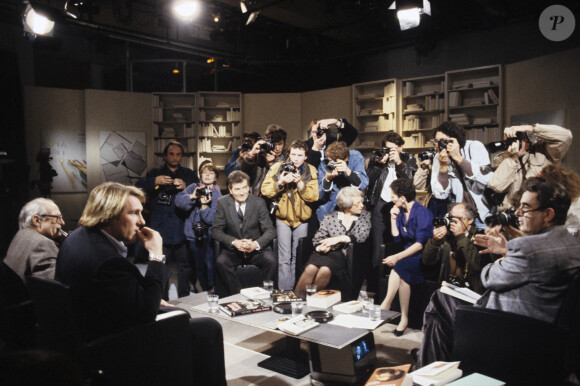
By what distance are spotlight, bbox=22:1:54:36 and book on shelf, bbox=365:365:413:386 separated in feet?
16.9

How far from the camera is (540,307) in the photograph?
204cm

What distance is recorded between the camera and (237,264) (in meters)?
4.08

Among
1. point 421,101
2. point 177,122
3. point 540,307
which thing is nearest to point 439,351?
point 540,307

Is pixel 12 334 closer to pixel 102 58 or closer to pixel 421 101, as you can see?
pixel 421 101

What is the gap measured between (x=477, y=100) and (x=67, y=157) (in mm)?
6712

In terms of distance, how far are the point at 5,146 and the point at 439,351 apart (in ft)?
22.9

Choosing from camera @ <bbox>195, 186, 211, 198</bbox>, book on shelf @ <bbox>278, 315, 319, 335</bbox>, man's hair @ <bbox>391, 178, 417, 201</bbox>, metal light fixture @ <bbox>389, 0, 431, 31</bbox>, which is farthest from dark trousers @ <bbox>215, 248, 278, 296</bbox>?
metal light fixture @ <bbox>389, 0, 431, 31</bbox>

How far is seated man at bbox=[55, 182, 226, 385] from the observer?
1.89 m

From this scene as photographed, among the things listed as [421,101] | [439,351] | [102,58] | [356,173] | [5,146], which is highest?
[102,58]

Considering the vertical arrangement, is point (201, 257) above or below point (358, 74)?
below

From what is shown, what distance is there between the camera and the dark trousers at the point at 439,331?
2457mm

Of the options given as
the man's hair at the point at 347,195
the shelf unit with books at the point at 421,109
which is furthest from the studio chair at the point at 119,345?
the shelf unit with books at the point at 421,109

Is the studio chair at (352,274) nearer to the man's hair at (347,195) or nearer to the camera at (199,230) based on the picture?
the man's hair at (347,195)

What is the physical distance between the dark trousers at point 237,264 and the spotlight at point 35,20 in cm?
342
